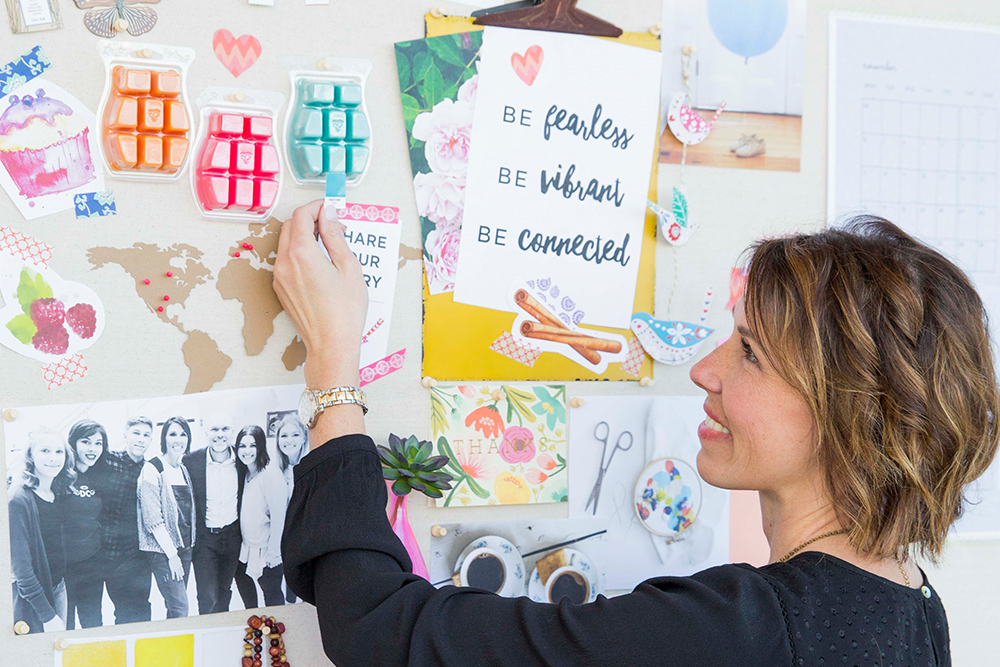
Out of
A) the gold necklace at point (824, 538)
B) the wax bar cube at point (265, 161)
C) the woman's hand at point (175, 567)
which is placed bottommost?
the woman's hand at point (175, 567)

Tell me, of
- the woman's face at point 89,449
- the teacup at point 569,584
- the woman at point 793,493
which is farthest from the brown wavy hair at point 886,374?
the woman's face at point 89,449

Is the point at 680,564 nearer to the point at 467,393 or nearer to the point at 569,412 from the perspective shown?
the point at 569,412

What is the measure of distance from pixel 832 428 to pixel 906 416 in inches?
2.6

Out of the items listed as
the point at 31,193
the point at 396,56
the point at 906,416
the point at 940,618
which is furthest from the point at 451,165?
the point at 940,618

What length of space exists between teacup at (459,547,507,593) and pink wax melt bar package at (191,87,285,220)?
1.53 feet

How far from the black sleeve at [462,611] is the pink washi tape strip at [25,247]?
1.15 feet

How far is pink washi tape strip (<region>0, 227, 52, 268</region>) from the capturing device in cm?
87

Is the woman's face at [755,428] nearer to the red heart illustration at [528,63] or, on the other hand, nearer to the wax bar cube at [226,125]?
the red heart illustration at [528,63]

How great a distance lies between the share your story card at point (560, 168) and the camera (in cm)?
103

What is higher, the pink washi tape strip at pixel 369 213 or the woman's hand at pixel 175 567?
the pink washi tape strip at pixel 369 213

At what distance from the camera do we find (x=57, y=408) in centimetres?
89

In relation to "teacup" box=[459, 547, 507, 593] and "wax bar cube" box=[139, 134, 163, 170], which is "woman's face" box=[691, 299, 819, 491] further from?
"wax bar cube" box=[139, 134, 163, 170]

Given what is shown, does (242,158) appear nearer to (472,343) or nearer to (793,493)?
(472,343)

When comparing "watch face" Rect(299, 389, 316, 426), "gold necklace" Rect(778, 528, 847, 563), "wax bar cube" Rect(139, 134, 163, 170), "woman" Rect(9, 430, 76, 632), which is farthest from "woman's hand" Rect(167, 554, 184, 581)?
"gold necklace" Rect(778, 528, 847, 563)
